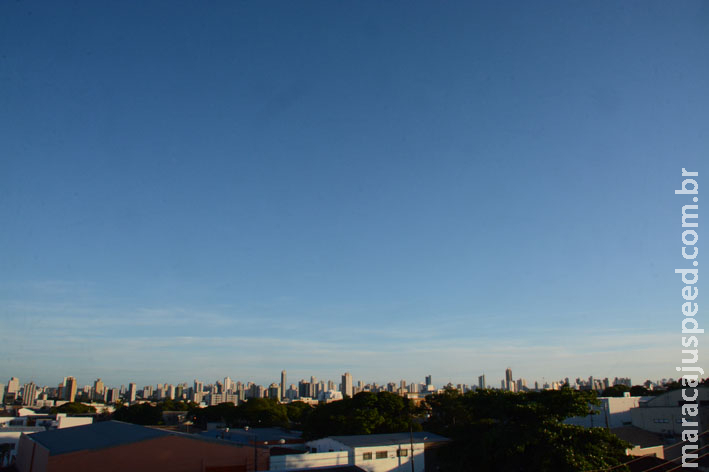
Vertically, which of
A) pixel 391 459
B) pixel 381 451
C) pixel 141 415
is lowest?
pixel 141 415

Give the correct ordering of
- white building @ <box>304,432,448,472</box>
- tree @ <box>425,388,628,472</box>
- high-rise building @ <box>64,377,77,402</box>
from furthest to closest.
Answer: high-rise building @ <box>64,377,77,402</box> < white building @ <box>304,432,448,472</box> < tree @ <box>425,388,628,472</box>

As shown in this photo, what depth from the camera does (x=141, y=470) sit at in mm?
22312

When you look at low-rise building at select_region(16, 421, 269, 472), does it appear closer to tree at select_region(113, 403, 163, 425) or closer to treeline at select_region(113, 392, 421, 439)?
treeline at select_region(113, 392, 421, 439)

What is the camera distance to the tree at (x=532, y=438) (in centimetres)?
2209

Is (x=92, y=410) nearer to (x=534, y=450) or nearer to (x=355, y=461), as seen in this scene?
(x=355, y=461)

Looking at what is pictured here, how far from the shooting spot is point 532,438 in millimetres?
22828

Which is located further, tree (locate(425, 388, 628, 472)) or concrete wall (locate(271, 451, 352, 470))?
concrete wall (locate(271, 451, 352, 470))

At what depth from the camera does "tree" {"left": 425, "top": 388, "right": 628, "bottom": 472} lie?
2209cm

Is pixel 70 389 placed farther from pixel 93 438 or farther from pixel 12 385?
pixel 93 438

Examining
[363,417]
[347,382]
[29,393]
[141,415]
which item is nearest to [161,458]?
[363,417]

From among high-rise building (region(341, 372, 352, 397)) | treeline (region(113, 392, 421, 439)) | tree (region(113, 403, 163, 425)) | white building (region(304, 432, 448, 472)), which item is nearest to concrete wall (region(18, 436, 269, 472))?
white building (region(304, 432, 448, 472))

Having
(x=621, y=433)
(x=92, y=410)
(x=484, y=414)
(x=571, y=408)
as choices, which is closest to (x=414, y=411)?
(x=621, y=433)

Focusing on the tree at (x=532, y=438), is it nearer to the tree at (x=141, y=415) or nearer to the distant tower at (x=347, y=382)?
the tree at (x=141, y=415)

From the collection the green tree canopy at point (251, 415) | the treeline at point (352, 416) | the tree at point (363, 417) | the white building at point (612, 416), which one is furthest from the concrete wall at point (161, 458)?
the green tree canopy at point (251, 415)
